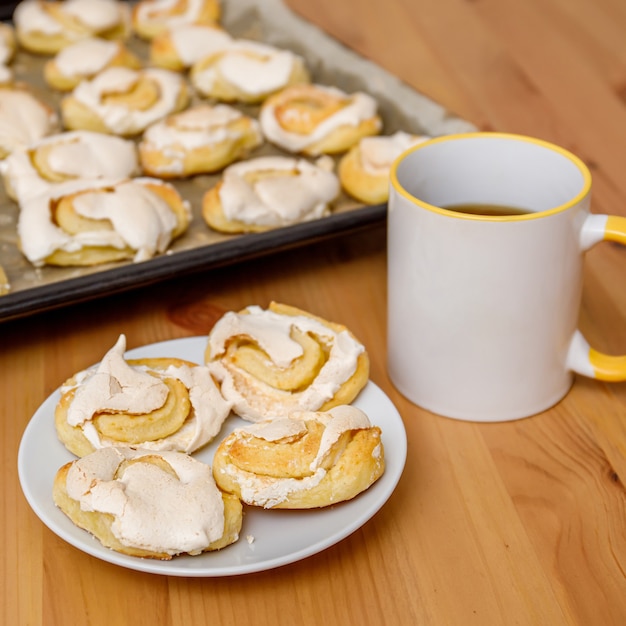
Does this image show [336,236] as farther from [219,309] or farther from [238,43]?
[238,43]

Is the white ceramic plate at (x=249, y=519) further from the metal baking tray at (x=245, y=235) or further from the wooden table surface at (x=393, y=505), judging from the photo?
the metal baking tray at (x=245, y=235)

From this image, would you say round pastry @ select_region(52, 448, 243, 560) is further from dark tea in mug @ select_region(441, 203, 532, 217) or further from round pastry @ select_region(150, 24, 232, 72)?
round pastry @ select_region(150, 24, 232, 72)

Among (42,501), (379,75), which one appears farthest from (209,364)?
(379,75)

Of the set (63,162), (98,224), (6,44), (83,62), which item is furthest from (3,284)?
(6,44)

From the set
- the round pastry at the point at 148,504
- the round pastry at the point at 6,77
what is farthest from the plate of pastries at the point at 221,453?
the round pastry at the point at 6,77

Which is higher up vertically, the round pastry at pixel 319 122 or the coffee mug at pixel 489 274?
the coffee mug at pixel 489 274

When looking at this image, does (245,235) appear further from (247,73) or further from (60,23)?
(60,23)
